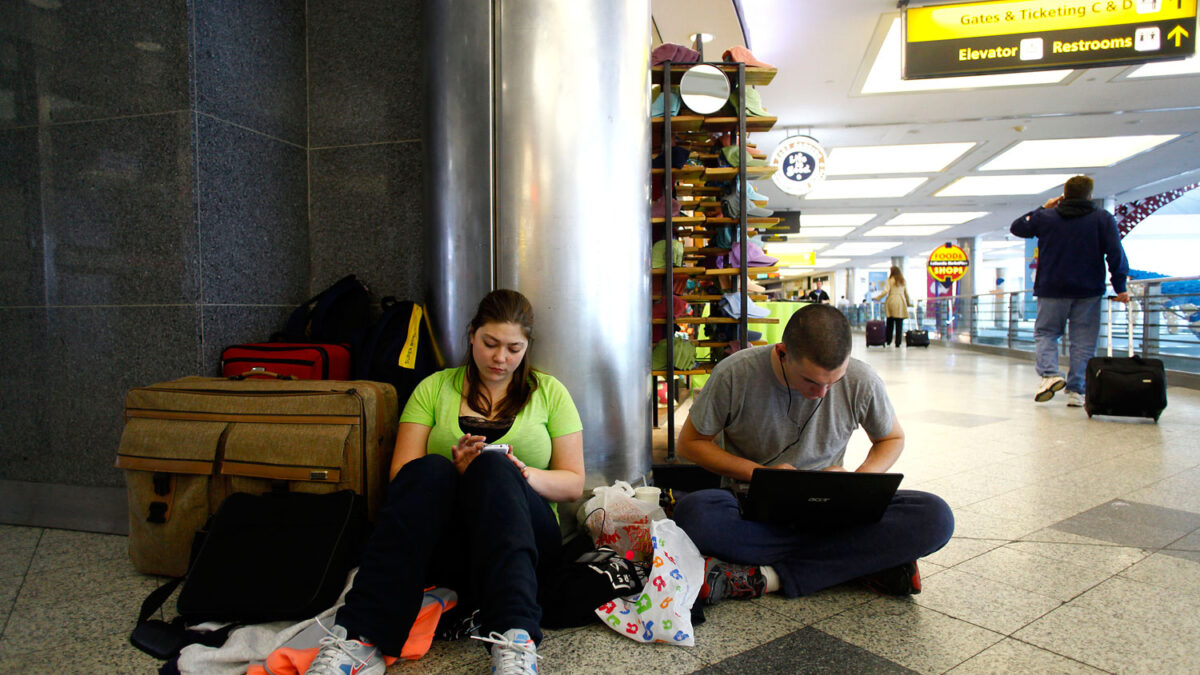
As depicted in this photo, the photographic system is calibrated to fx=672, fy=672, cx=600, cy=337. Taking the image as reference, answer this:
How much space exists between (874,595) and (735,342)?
62.3 inches

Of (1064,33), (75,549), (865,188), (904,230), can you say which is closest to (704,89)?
(75,549)

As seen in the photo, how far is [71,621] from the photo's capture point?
1801mm

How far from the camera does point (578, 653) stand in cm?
161

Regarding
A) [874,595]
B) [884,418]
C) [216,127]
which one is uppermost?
[216,127]

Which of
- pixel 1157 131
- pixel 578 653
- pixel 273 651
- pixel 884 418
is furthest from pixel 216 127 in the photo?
pixel 1157 131

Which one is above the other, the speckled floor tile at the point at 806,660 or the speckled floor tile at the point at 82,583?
the speckled floor tile at the point at 806,660

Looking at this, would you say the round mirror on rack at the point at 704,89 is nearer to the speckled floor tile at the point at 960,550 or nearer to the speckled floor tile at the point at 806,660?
the speckled floor tile at the point at 960,550

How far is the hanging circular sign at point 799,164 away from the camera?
844 centimetres

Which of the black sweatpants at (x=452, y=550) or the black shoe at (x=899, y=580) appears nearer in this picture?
the black sweatpants at (x=452, y=550)

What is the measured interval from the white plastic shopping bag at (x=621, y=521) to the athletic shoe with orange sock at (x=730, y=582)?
22 cm

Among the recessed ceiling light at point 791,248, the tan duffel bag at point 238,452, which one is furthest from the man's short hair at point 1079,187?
the recessed ceiling light at point 791,248

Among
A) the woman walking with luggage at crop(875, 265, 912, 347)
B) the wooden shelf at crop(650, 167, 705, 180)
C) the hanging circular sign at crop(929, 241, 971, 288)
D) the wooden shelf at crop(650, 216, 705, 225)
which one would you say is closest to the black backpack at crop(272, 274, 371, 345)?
the wooden shelf at crop(650, 216, 705, 225)

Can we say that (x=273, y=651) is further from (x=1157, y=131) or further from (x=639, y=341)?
(x=1157, y=131)

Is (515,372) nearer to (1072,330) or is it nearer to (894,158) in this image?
(1072,330)
